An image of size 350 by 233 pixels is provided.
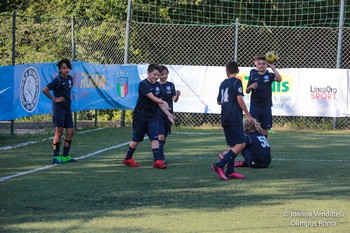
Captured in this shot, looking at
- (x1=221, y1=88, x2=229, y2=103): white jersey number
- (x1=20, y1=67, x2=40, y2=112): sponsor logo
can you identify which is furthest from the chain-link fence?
(x1=221, y1=88, x2=229, y2=103): white jersey number

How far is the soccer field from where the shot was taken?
23.2 feet

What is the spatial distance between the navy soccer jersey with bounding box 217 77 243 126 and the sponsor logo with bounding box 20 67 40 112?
6.19 meters

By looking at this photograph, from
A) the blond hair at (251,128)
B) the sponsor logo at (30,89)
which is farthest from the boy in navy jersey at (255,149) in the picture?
the sponsor logo at (30,89)

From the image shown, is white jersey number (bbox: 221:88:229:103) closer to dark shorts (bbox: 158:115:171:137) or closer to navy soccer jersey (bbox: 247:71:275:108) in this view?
dark shorts (bbox: 158:115:171:137)

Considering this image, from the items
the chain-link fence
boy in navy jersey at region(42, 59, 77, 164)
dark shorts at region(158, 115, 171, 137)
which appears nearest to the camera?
boy in navy jersey at region(42, 59, 77, 164)

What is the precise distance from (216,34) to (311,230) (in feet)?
51.0

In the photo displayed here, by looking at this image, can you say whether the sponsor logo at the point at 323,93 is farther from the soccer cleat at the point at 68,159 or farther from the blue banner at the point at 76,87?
the soccer cleat at the point at 68,159

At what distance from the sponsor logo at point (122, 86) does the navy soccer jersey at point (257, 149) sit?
868cm

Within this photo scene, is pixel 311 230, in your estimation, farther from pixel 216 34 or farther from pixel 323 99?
pixel 216 34

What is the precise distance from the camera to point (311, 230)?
22.3ft

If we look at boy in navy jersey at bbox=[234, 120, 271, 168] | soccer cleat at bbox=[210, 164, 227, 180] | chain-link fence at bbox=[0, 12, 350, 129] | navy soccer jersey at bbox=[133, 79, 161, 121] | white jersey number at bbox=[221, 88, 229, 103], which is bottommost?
soccer cleat at bbox=[210, 164, 227, 180]

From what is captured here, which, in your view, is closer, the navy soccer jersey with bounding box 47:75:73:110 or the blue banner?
the navy soccer jersey with bounding box 47:75:73:110

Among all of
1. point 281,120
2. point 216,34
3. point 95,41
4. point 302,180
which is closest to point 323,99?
point 281,120

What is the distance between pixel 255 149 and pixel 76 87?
767 cm
